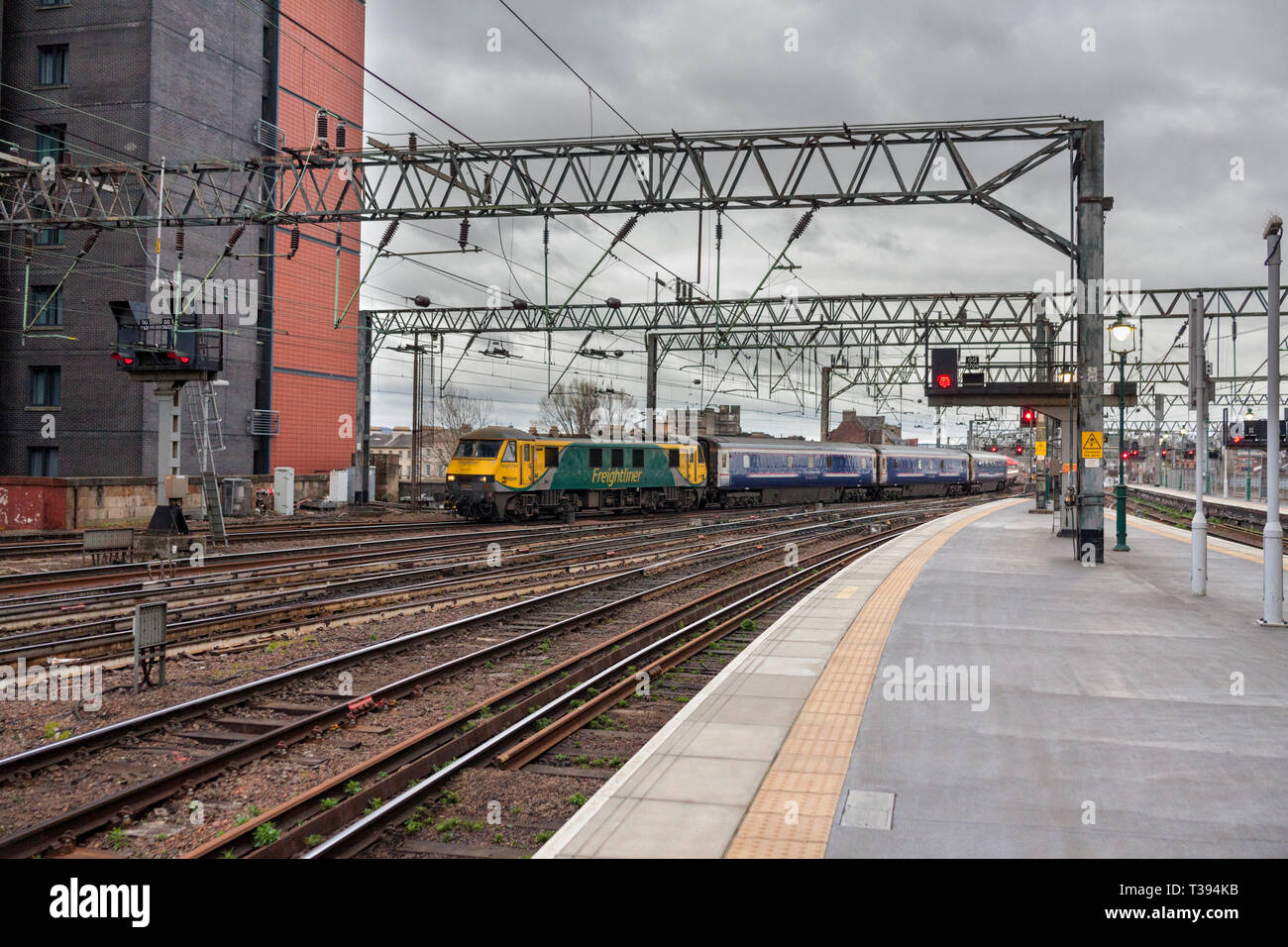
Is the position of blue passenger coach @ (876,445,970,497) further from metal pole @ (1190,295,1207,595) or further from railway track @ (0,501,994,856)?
railway track @ (0,501,994,856)

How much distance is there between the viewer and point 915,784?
5.88 metres

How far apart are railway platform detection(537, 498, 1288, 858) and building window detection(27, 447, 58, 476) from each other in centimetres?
3085

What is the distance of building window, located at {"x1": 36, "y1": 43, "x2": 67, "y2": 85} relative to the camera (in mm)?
33312

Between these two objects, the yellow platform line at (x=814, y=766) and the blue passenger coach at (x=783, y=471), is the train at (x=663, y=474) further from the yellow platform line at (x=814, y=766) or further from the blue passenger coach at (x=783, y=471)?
the yellow platform line at (x=814, y=766)

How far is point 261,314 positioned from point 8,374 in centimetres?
889

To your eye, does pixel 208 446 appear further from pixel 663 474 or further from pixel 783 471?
pixel 783 471

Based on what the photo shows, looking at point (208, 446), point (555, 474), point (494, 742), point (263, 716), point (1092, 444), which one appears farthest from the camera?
point (555, 474)

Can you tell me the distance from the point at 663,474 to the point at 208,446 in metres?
16.8

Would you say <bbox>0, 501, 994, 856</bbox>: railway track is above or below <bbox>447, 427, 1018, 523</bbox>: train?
below

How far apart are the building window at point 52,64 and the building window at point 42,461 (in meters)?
13.0

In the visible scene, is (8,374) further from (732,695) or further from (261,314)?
(732,695)

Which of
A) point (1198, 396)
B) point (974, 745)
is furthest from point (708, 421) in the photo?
point (974, 745)

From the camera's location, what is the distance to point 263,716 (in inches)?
336

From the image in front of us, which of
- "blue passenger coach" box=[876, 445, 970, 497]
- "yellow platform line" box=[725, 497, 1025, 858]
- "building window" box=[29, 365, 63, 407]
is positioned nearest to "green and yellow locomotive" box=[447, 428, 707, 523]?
"building window" box=[29, 365, 63, 407]
